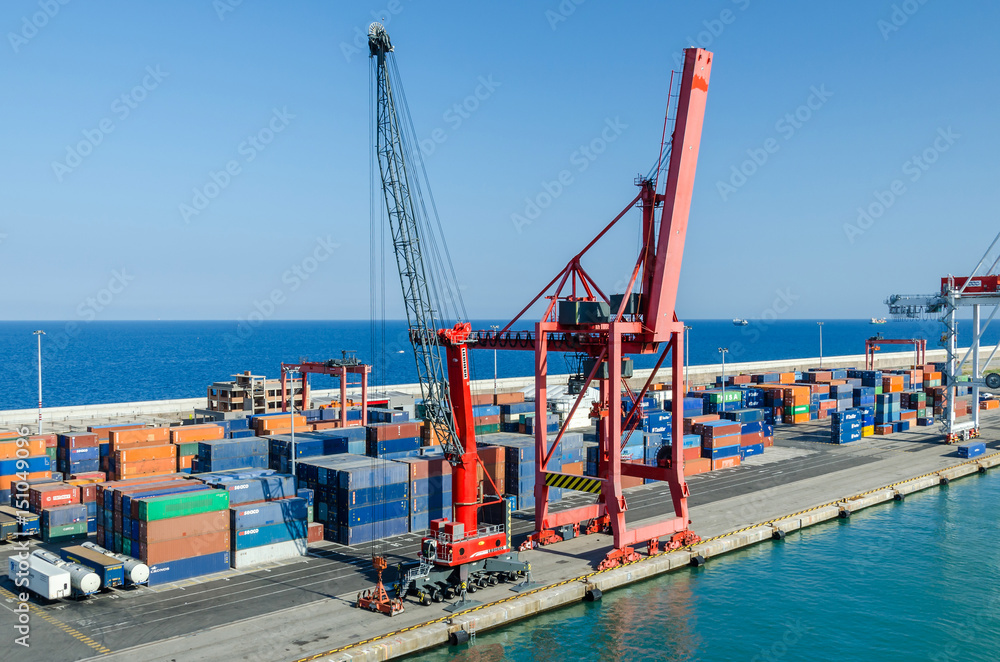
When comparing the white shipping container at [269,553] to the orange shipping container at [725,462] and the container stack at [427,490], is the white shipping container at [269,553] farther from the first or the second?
the orange shipping container at [725,462]

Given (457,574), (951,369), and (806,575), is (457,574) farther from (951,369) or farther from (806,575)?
(951,369)

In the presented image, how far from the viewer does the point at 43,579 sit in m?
32.1

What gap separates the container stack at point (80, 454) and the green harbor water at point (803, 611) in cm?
3321

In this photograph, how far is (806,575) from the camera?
3934cm

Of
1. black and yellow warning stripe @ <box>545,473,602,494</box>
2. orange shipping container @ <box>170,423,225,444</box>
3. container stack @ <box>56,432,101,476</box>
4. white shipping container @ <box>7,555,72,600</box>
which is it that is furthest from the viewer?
orange shipping container @ <box>170,423,225,444</box>

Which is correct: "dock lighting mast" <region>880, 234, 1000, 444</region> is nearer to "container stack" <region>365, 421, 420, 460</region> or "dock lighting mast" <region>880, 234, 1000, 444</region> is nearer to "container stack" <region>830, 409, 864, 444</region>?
"container stack" <region>830, 409, 864, 444</region>

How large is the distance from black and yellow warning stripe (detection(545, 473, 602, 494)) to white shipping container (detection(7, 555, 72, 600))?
2274 centimetres

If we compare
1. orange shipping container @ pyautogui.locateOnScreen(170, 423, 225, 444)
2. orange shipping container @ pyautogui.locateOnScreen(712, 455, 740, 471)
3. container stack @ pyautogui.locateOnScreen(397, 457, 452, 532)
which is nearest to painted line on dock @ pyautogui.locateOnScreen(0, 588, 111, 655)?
container stack @ pyautogui.locateOnScreen(397, 457, 452, 532)

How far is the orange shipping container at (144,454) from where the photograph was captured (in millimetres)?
48781

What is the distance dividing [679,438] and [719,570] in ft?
23.2

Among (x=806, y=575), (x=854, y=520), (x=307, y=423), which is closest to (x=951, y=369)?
(x=854, y=520)

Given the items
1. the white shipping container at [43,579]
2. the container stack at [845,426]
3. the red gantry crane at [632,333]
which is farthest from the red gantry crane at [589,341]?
the container stack at [845,426]

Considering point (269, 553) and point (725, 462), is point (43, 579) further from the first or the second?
point (725, 462)

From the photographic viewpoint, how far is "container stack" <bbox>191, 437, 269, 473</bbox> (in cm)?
4862
